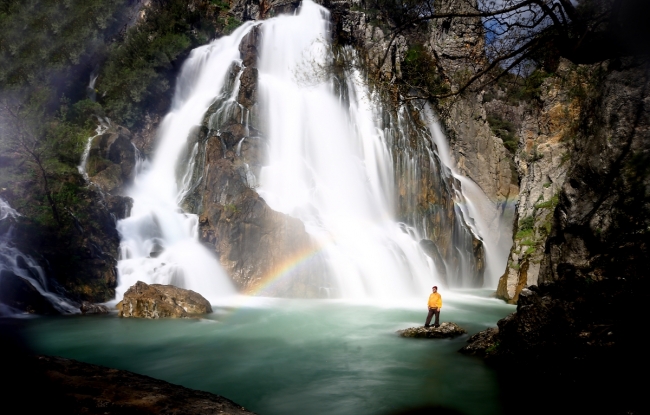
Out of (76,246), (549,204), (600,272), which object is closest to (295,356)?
(600,272)

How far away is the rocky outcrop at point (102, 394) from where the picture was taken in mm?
3941

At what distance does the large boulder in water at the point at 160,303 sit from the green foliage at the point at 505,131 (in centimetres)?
3224

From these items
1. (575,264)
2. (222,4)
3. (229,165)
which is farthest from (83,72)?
(575,264)

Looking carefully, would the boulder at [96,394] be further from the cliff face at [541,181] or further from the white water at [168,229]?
the cliff face at [541,181]

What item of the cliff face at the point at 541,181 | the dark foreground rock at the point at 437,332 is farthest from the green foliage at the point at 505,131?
the dark foreground rock at the point at 437,332

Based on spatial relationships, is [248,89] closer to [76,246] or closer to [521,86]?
[76,246]

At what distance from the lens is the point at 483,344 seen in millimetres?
9109

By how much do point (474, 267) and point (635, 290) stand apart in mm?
20765

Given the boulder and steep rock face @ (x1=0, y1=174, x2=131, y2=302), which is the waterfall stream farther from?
the boulder

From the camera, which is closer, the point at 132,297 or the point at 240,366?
the point at 240,366

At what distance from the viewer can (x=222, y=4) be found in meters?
38.2

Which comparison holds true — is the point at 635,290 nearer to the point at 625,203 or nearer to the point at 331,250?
the point at 625,203

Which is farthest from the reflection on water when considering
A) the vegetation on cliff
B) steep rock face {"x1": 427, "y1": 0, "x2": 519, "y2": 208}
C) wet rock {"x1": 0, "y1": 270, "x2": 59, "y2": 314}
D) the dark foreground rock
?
steep rock face {"x1": 427, "y1": 0, "x2": 519, "y2": 208}

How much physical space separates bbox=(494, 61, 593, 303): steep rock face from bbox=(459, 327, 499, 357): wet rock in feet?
21.7
